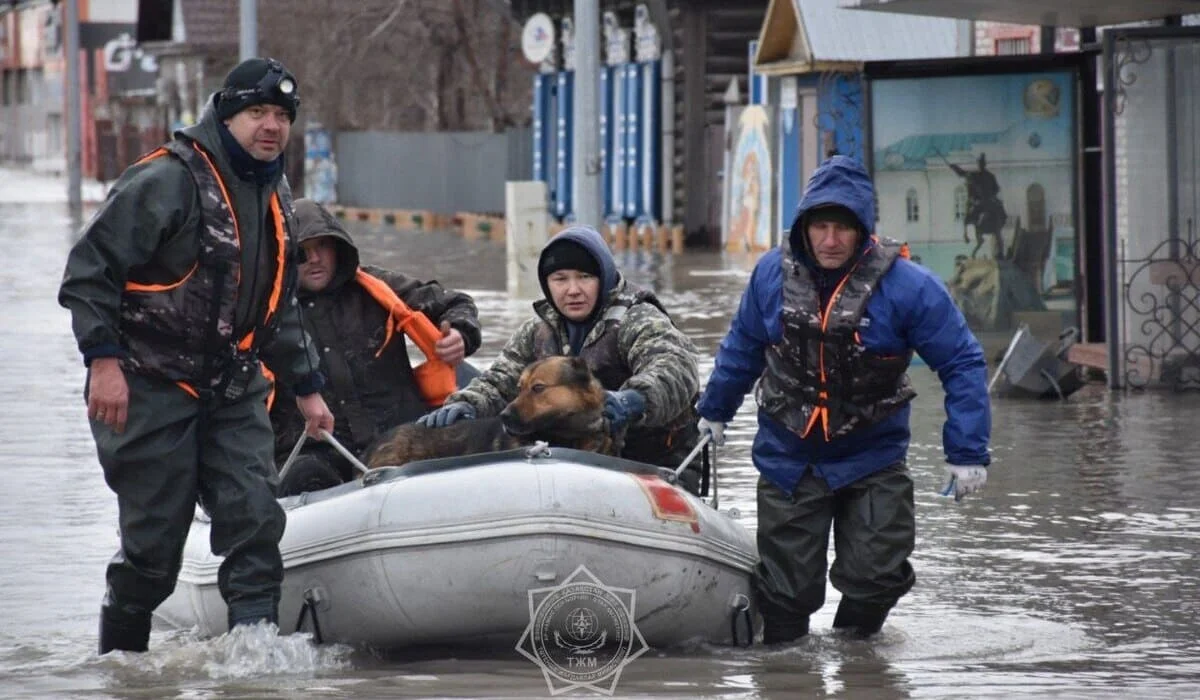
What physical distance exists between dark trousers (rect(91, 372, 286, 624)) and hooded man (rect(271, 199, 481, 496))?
1127mm

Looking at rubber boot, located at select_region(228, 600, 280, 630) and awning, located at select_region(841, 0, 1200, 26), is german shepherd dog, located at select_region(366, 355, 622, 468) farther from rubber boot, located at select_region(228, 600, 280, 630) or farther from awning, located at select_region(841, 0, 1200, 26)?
awning, located at select_region(841, 0, 1200, 26)

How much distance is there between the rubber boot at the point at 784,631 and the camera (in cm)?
673

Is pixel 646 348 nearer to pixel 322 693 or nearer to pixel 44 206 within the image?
pixel 322 693

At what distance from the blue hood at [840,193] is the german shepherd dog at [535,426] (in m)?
0.72

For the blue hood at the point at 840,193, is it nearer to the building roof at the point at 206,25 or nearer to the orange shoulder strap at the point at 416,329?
the orange shoulder strap at the point at 416,329

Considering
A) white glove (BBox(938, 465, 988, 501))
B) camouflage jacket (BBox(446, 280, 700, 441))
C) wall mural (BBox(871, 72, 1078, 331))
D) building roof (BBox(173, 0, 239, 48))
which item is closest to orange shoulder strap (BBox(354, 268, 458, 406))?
camouflage jacket (BBox(446, 280, 700, 441))

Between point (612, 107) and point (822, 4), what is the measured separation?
33.8 ft

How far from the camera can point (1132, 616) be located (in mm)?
7098

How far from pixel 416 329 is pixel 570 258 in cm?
87

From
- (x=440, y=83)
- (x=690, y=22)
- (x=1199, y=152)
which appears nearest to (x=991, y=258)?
(x=1199, y=152)

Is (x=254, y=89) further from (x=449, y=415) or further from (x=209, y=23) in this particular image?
(x=209, y=23)

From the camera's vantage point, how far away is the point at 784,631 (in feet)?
22.1

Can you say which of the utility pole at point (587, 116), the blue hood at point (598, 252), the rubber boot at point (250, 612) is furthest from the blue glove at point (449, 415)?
the utility pole at point (587, 116)

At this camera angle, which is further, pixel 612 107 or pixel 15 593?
pixel 612 107
